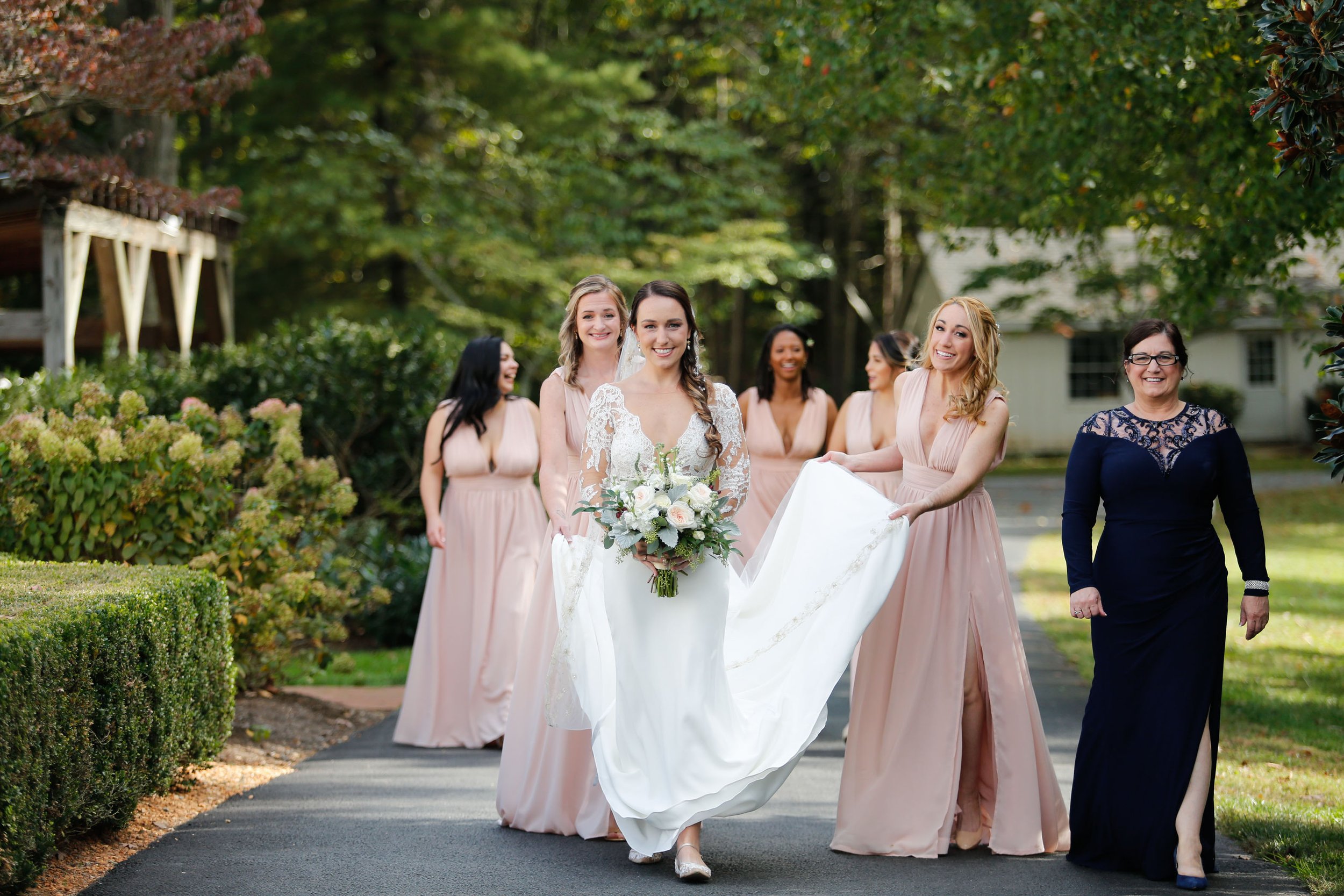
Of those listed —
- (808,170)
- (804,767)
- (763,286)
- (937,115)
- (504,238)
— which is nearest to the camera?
(804,767)

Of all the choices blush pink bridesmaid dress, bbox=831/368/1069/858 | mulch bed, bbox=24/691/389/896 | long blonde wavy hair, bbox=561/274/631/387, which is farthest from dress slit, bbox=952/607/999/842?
mulch bed, bbox=24/691/389/896

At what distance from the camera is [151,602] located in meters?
5.61

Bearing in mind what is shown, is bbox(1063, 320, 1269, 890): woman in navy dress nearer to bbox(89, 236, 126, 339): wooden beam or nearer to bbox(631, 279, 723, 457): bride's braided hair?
bbox(631, 279, 723, 457): bride's braided hair

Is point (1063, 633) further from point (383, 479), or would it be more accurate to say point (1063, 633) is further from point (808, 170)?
point (808, 170)

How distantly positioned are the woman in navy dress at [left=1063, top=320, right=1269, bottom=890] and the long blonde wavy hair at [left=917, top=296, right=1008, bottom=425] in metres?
0.50

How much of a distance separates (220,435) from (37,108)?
101 inches

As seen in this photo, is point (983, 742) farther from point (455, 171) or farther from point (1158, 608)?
point (455, 171)

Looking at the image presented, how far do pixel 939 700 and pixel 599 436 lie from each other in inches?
74.5

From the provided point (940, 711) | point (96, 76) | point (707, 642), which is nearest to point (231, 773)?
point (707, 642)

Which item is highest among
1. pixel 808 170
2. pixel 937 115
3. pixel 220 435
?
pixel 808 170

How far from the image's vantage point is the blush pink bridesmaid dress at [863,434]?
8.80 m

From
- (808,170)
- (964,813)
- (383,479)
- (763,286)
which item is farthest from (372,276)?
(964,813)

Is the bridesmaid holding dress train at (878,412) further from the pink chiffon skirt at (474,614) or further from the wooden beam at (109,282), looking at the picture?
the wooden beam at (109,282)

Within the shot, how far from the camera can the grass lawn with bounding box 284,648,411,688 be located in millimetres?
10070
